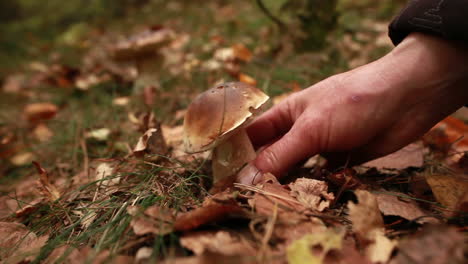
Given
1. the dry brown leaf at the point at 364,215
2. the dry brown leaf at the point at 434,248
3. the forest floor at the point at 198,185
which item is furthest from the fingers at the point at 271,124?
the dry brown leaf at the point at 434,248

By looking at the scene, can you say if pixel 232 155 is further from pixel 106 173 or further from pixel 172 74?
pixel 172 74

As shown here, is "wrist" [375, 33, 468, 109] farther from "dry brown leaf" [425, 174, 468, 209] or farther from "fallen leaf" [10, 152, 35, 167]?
"fallen leaf" [10, 152, 35, 167]

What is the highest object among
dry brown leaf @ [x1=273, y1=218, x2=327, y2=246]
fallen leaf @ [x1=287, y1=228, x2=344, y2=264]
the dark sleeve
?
the dark sleeve

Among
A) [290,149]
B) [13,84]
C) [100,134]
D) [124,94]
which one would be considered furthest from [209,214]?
[13,84]

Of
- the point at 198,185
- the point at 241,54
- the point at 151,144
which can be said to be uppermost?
the point at 241,54

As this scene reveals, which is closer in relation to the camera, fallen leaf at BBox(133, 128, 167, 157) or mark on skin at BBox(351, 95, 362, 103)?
mark on skin at BBox(351, 95, 362, 103)

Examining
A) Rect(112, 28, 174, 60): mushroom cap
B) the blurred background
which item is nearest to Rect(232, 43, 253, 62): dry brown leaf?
the blurred background

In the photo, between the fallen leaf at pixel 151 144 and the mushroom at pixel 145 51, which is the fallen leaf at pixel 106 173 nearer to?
the fallen leaf at pixel 151 144
